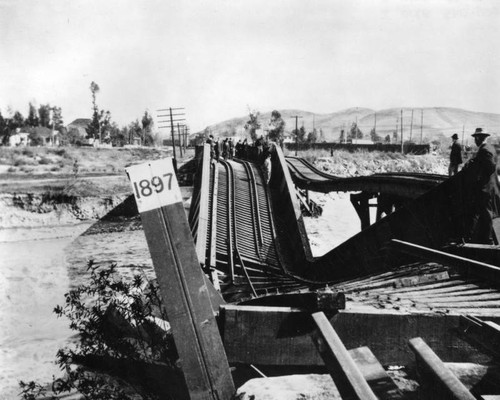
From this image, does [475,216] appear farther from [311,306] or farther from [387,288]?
[311,306]

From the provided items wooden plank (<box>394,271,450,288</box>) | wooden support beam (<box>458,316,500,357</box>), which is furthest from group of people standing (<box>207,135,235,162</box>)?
wooden support beam (<box>458,316,500,357</box>)

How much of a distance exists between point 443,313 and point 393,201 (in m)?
9.21

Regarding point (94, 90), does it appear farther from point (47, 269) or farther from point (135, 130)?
point (47, 269)

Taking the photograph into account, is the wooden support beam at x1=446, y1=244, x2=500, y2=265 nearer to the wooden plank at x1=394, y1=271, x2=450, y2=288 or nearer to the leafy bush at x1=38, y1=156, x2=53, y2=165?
the wooden plank at x1=394, y1=271, x2=450, y2=288

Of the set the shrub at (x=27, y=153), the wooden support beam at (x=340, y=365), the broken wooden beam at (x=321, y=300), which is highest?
the shrub at (x=27, y=153)

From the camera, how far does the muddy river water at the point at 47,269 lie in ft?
27.4

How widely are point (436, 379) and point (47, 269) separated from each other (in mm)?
15427

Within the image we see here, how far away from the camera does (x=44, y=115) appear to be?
92250 mm

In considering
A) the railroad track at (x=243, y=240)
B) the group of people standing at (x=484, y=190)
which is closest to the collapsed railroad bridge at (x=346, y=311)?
the group of people standing at (x=484, y=190)

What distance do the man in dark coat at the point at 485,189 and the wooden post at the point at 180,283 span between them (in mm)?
4629

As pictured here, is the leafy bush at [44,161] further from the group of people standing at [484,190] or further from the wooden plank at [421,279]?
the wooden plank at [421,279]

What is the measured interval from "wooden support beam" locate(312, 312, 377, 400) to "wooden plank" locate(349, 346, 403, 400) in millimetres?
304

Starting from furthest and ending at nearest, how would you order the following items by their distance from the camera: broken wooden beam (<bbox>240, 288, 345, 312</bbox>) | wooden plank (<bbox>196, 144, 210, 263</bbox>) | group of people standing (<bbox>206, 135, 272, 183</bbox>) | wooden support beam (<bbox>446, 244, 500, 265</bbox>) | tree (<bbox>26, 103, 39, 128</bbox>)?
tree (<bbox>26, 103, 39, 128</bbox>)
group of people standing (<bbox>206, 135, 272, 183</bbox>)
wooden plank (<bbox>196, 144, 210, 263</bbox>)
wooden support beam (<bbox>446, 244, 500, 265</bbox>)
broken wooden beam (<bbox>240, 288, 345, 312</bbox>)

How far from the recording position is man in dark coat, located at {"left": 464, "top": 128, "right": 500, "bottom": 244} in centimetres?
592
